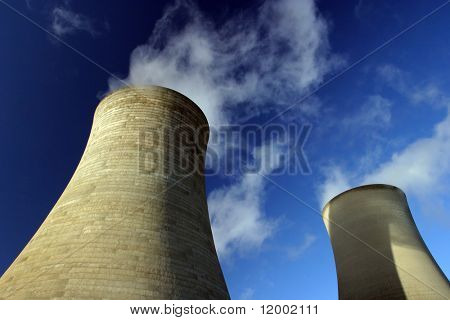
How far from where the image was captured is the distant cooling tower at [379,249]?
403 inches

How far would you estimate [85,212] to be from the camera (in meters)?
6.34

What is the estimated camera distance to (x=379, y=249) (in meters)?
11.2

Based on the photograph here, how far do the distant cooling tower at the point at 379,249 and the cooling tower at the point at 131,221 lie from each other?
19.3 feet

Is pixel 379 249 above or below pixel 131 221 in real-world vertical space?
above

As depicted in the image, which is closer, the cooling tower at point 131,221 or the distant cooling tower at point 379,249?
the cooling tower at point 131,221

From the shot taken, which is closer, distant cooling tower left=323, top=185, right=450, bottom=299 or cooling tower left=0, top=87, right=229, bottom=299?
cooling tower left=0, top=87, right=229, bottom=299

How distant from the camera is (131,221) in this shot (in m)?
6.29

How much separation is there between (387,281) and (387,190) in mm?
3085

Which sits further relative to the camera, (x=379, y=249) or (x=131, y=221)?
(x=379, y=249)

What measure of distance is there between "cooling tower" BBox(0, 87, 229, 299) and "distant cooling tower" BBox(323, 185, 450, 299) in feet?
19.3

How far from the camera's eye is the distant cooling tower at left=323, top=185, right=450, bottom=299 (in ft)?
33.6

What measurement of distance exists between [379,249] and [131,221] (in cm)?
791
